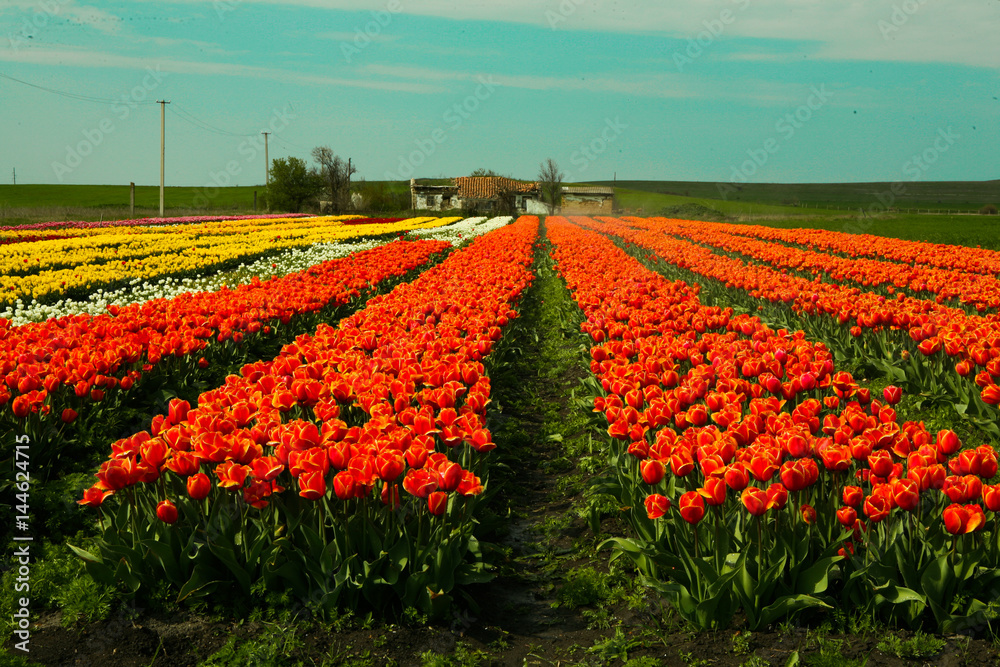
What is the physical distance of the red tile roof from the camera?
85.1 m

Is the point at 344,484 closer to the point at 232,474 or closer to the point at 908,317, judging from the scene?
the point at 232,474

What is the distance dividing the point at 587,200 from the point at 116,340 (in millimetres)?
90327

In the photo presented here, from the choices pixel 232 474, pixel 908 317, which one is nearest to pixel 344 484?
pixel 232 474

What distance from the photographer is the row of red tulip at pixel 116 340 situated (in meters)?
→ 5.70

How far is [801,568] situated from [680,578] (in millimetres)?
581

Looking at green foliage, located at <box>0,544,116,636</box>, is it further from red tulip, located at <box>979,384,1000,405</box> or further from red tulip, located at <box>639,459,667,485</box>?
red tulip, located at <box>979,384,1000,405</box>

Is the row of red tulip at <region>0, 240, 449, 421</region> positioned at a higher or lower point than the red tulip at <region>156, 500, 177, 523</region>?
higher

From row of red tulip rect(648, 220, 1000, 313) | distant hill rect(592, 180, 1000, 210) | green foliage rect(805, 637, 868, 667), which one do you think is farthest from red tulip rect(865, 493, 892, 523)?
distant hill rect(592, 180, 1000, 210)

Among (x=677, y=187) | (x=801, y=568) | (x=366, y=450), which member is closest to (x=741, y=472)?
(x=801, y=568)

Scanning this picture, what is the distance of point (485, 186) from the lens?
86.4m

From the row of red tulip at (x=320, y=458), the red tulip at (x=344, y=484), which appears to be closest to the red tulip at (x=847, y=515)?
the row of red tulip at (x=320, y=458)

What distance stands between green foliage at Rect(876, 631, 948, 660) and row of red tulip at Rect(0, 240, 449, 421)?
5.40m

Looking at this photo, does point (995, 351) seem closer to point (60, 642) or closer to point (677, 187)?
point (60, 642)

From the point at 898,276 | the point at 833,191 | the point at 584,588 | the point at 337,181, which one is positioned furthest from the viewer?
the point at 833,191
